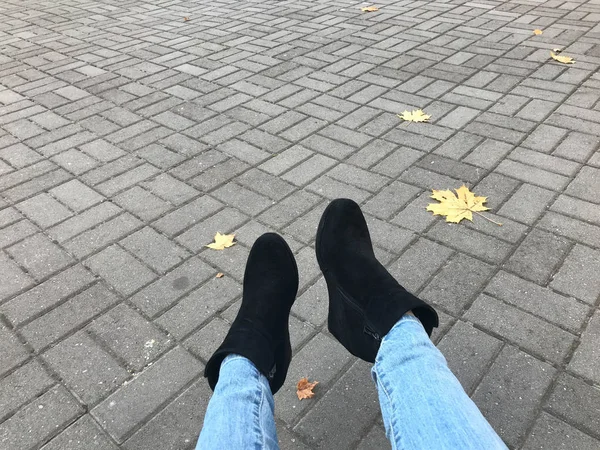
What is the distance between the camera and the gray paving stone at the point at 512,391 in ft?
5.34

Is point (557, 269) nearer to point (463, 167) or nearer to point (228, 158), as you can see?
point (463, 167)

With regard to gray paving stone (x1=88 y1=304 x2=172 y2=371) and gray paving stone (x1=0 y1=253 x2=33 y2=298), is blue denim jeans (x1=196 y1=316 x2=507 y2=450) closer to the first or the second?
gray paving stone (x1=88 y1=304 x2=172 y2=371)

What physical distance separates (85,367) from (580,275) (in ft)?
6.97

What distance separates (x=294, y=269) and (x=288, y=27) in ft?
13.3

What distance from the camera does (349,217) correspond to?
213cm

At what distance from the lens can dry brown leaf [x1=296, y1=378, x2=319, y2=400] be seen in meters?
1.76

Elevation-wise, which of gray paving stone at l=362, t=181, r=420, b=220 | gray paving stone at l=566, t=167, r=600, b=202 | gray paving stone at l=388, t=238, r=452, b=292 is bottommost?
gray paving stone at l=362, t=181, r=420, b=220

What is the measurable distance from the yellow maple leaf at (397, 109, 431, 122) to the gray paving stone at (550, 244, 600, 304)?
1467 millimetres

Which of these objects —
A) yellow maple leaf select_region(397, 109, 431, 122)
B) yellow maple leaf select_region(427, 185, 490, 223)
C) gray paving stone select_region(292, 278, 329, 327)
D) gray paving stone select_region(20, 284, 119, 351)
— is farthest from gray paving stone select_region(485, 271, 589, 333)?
gray paving stone select_region(20, 284, 119, 351)

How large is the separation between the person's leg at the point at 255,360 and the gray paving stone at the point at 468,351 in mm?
632

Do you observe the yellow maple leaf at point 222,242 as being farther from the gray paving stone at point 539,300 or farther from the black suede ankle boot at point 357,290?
the gray paving stone at point 539,300

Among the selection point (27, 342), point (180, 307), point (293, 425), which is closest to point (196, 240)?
point (180, 307)

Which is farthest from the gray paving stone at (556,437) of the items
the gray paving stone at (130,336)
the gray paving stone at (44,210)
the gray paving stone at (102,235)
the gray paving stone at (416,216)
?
the gray paving stone at (44,210)

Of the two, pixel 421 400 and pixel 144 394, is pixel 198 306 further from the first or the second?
pixel 421 400
